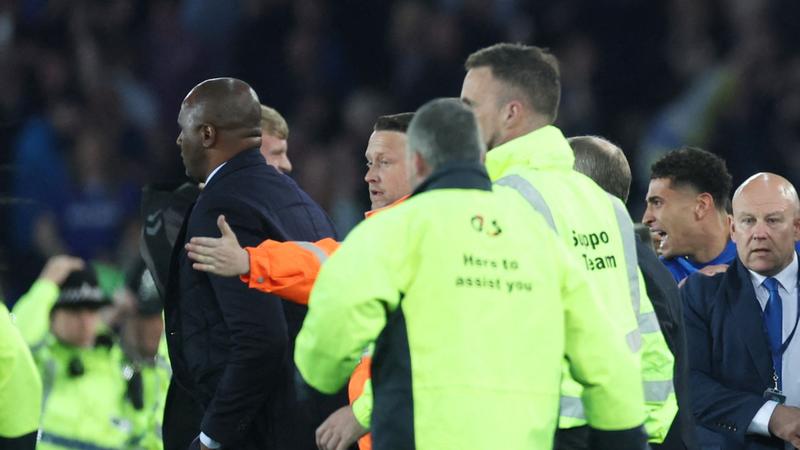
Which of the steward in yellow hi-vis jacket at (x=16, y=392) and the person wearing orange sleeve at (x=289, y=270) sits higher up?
the person wearing orange sleeve at (x=289, y=270)

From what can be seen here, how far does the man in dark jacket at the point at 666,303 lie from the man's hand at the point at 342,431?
1.04 meters

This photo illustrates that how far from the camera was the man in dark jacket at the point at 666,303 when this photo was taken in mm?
4359

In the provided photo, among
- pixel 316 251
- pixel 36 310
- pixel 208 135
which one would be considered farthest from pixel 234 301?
pixel 36 310

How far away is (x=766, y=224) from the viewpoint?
5.20 m

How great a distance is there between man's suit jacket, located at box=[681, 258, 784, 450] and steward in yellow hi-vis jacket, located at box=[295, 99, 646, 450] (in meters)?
→ 1.72

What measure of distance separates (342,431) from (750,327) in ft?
6.23

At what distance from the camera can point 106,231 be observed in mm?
9828

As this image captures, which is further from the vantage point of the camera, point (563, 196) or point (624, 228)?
point (624, 228)

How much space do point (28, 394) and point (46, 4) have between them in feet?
21.9

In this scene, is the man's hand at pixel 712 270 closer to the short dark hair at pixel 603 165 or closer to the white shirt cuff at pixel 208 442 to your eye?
the short dark hair at pixel 603 165

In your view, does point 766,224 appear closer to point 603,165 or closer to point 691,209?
point 691,209

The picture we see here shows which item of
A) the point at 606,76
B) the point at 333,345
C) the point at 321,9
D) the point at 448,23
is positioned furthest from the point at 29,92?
the point at 333,345

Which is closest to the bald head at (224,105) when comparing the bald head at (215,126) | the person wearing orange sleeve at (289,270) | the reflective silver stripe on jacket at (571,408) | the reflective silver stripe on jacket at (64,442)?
the bald head at (215,126)

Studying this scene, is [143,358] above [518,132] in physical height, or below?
below
